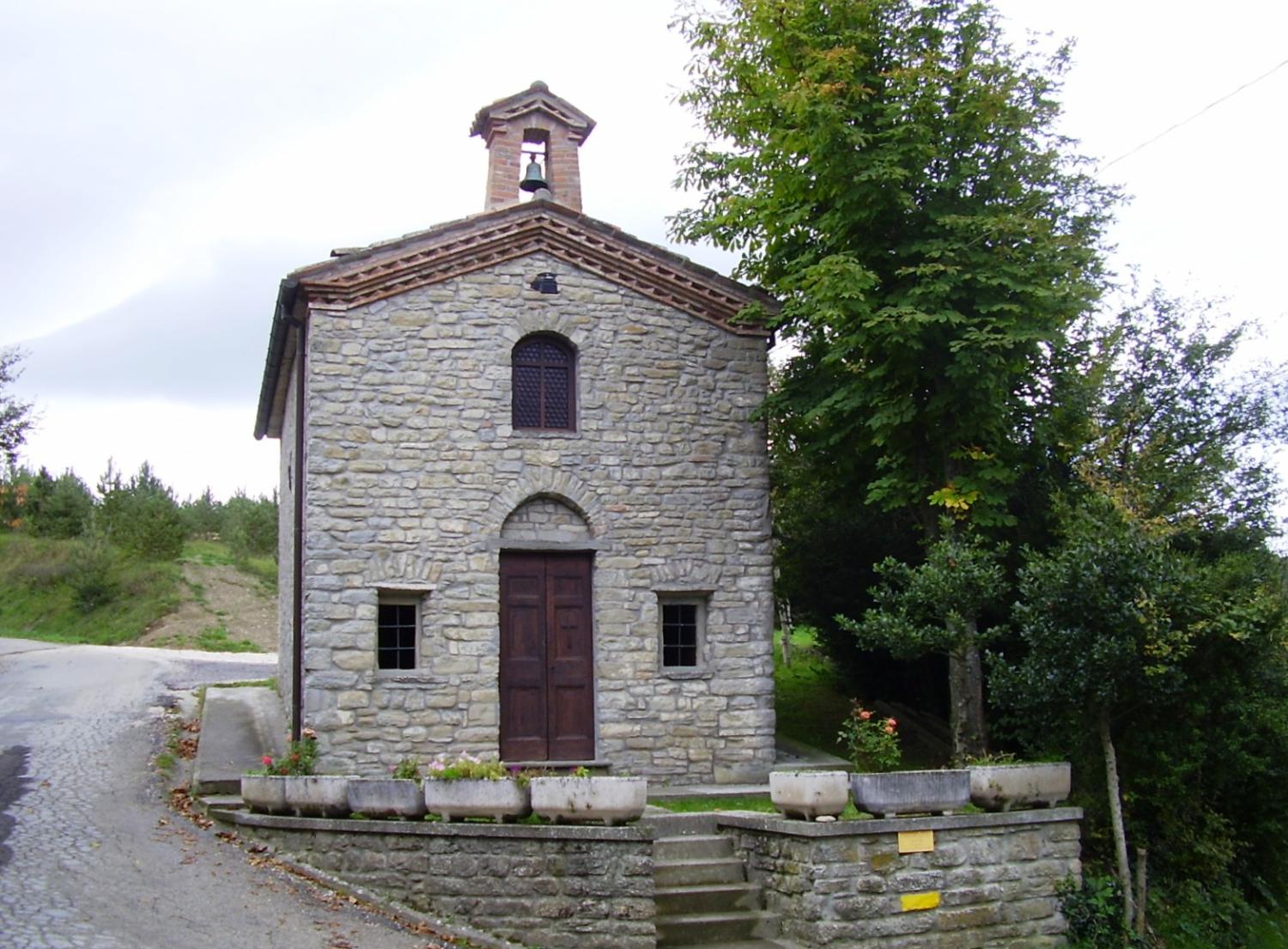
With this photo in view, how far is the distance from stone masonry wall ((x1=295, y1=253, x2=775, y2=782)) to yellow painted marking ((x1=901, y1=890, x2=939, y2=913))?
4.05 metres

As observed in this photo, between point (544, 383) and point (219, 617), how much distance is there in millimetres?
19784

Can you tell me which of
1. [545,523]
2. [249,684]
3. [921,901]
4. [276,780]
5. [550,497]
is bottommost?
[921,901]

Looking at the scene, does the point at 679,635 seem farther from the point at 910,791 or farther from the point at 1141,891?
the point at 1141,891

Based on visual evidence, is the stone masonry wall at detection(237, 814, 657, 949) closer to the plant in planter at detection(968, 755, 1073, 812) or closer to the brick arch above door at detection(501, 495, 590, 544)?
the plant in planter at detection(968, 755, 1073, 812)

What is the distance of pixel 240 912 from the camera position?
8.20 m

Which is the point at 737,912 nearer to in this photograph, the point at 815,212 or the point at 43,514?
the point at 815,212

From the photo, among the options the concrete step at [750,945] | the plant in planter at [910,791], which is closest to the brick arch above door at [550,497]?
the plant in planter at [910,791]

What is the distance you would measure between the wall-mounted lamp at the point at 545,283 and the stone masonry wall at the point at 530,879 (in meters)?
6.54

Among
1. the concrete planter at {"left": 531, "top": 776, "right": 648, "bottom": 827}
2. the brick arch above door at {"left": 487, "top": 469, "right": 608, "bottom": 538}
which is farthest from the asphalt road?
the brick arch above door at {"left": 487, "top": 469, "right": 608, "bottom": 538}

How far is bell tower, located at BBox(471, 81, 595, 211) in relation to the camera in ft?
47.8

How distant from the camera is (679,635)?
13.5 metres

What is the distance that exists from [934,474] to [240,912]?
8.45 m

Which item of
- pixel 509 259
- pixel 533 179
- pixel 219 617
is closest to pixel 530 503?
pixel 509 259

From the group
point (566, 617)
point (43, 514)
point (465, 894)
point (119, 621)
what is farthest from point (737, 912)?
point (43, 514)
